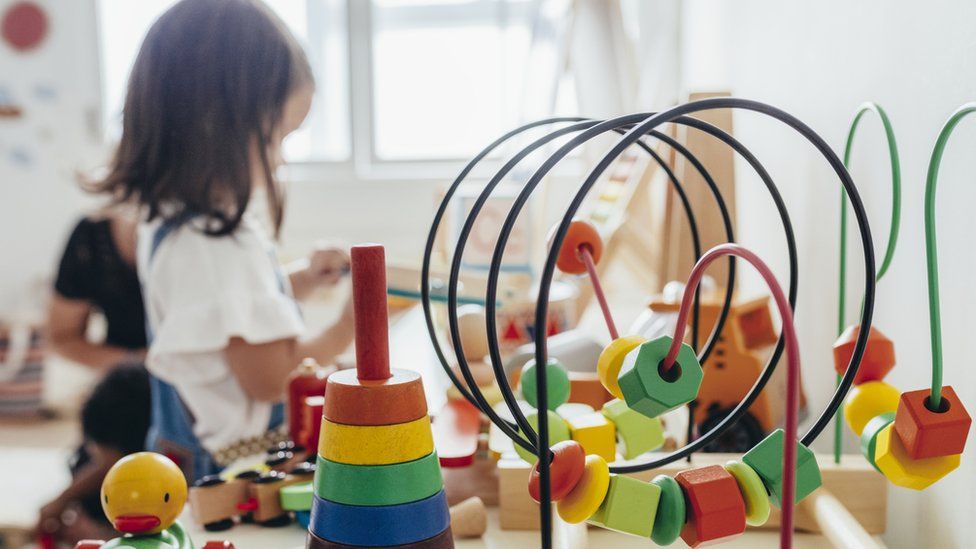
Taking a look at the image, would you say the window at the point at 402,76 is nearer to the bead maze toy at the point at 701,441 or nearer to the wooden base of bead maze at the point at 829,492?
the wooden base of bead maze at the point at 829,492

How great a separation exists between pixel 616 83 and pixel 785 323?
1367mm

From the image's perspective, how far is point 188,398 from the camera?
0.97m

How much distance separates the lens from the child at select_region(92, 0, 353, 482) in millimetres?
945

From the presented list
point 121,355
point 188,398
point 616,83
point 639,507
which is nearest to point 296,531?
point 639,507

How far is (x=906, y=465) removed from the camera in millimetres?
331

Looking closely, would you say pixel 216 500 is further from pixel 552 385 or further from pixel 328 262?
pixel 328 262

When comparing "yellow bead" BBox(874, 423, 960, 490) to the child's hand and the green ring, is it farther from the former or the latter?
the child's hand

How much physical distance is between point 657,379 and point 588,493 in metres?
0.05

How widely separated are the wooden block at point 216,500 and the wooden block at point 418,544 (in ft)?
0.60

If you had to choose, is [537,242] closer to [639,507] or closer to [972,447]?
[972,447]

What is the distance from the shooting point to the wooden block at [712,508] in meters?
0.29

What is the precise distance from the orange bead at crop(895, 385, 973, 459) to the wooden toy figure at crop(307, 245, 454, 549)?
19 centimetres

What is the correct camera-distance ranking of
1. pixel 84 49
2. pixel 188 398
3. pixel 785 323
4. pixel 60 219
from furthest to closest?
1. pixel 60 219
2. pixel 84 49
3. pixel 188 398
4. pixel 785 323

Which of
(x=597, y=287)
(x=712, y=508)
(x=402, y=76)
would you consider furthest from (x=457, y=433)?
(x=402, y=76)
